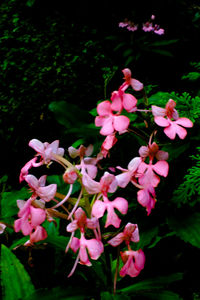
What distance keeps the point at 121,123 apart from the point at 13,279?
2.13ft

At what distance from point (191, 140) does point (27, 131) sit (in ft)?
3.81

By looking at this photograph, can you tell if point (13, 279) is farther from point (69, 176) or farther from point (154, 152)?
point (154, 152)

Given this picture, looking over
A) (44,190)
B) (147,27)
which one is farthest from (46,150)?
(147,27)

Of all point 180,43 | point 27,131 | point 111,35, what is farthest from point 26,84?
point 180,43

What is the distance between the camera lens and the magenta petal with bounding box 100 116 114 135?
0.92m

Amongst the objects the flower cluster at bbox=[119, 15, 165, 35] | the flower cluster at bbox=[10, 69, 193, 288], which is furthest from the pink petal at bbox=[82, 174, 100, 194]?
the flower cluster at bbox=[119, 15, 165, 35]

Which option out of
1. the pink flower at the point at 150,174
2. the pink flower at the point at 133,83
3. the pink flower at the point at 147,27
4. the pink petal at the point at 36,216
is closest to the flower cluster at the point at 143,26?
the pink flower at the point at 147,27

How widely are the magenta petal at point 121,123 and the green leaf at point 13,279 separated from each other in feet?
1.89

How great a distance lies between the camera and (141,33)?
111 inches

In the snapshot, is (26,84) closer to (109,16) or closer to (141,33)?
(109,16)

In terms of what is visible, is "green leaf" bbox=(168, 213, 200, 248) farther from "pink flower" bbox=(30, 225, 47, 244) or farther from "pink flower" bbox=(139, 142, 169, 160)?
"pink flower" bbox=(30, 225, 47, 244)

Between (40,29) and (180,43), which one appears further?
(180,43)

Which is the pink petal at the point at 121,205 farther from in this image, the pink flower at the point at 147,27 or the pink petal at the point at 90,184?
the pink flower at the point at 147,27

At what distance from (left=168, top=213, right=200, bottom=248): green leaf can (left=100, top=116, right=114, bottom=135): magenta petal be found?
1.46ft
